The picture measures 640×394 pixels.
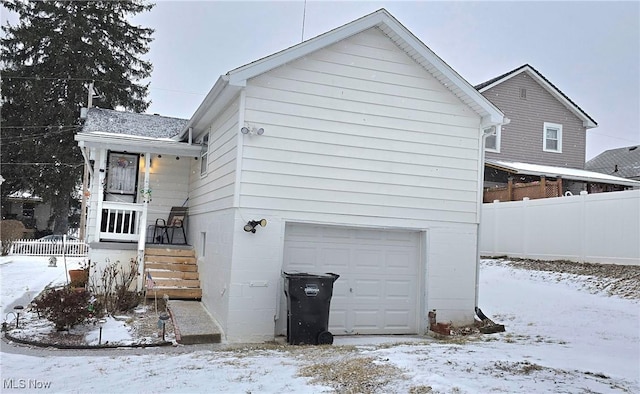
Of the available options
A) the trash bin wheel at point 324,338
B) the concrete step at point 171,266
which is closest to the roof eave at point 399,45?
the trash bin wheel at point 324,338

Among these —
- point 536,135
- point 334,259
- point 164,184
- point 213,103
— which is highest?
point 536,135

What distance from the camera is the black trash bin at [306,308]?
7.76 metres

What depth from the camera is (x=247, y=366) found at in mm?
5980

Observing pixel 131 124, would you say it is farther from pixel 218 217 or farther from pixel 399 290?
pixel 399 290

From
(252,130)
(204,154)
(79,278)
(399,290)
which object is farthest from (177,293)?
(399,290)

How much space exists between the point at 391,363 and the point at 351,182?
375 cm

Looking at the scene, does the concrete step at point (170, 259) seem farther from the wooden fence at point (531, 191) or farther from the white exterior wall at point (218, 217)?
the wooden fence at point (531, 191)

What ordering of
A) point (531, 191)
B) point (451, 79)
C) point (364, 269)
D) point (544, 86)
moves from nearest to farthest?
point (364, 269)
point (451, 79)
point (531, 191)
point (544, 86)

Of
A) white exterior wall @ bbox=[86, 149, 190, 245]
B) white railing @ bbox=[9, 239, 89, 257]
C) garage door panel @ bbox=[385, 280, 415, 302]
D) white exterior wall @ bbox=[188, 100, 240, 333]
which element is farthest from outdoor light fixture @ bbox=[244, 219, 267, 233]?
white railing @ bbox=[9, 239, 89, 257]

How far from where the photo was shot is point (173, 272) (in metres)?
10.8

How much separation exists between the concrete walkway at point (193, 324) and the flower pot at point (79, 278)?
2985 mm

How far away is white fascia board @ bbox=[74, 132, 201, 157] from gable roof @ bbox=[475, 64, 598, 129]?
509 inches

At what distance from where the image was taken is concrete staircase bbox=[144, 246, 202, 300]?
10.3 metres

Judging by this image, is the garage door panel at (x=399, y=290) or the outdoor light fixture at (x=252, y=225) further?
the garage door panel at (x=399, y=290)
